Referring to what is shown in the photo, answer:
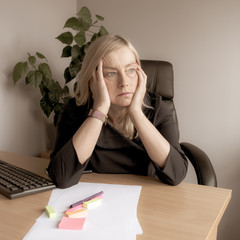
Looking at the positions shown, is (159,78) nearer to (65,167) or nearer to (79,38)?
(79,38)

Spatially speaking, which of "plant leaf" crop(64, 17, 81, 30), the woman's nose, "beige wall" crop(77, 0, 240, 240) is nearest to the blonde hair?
the woman's nose

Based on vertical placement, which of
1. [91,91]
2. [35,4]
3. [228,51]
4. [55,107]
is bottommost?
[55,107]

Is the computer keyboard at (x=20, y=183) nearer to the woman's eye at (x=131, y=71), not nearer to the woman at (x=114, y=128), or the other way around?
the woman at (x=114, y=128)

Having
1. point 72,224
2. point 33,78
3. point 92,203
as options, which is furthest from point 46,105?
point 72,224

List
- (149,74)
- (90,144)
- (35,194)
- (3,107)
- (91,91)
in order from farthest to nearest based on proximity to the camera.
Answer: (3,107) < (149,74) < (91,91) < (90,144) < (35,194)

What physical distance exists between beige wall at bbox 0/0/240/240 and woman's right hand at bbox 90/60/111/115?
0.98 meters

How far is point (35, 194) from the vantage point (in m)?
0.99

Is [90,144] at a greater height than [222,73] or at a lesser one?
lesser

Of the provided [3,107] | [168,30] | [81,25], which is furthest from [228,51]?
[3,107]

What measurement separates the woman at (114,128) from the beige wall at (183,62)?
2.86ft

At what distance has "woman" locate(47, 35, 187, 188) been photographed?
1.11 metres

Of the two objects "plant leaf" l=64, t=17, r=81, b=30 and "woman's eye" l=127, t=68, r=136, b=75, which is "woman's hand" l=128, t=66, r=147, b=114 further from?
"plant leaf" l=64, t=17, r=81, b=30

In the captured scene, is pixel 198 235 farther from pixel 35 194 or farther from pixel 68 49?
pixel 68 49

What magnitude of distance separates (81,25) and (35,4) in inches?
15.0
